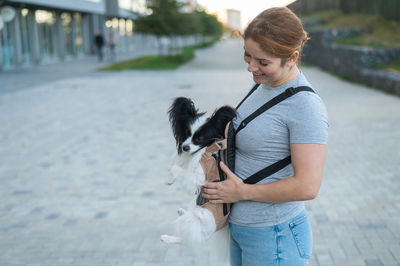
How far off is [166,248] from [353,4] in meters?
27.4

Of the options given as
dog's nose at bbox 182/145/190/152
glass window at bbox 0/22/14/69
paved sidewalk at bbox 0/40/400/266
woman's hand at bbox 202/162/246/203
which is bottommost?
paved sidewalk at bbox 0/40/400/266

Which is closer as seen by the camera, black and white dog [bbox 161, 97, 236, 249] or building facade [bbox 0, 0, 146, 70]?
black and white dog [bbox 161, 97, 236, 249]

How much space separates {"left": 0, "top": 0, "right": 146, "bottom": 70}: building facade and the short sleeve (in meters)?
17.8

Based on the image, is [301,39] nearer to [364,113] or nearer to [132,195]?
[132,195]

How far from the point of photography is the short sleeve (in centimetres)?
164

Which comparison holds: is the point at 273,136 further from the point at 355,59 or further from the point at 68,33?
the point at 68,33

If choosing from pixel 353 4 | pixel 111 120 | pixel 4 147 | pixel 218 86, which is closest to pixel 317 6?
pixel 353 4

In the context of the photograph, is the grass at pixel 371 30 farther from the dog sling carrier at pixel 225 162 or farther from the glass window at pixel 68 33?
the glass window at pixel 68 33

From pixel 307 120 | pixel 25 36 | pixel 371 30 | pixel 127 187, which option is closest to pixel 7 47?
pixel 25 36

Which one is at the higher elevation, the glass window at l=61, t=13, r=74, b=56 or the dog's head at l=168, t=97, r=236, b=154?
the glass window at l=61, t=13, r=74, b=56

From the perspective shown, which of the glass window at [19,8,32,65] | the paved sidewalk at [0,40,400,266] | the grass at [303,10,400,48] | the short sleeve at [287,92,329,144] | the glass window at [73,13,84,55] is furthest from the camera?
the glass window at [73,13,84,55]

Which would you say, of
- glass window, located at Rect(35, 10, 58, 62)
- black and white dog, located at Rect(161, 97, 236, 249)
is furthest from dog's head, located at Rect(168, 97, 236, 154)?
glass window, located at Rect(35, 10, 58, 62)

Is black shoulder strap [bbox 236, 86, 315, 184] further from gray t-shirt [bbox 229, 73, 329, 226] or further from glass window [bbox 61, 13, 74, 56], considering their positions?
glass window [bbox 61, 13, 74, 56]

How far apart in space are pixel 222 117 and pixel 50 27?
108 feet
